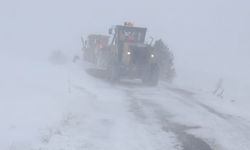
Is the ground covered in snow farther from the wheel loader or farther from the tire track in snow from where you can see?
the wheel loader

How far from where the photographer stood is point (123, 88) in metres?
23.7

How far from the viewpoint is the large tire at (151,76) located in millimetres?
26203

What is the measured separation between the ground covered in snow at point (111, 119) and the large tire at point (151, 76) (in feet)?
9.91

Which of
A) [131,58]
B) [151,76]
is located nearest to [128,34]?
[131,58]

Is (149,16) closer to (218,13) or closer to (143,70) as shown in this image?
(218,13)

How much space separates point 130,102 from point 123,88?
519cm

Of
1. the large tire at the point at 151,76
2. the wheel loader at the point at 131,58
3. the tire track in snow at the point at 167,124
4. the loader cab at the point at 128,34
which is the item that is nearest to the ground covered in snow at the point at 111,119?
the tire track in snow at the point at 167,124

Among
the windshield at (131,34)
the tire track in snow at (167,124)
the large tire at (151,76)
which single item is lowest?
the large tire at (151,76)

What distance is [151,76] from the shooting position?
26.2 m

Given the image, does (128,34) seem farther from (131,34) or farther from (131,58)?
(131,58)

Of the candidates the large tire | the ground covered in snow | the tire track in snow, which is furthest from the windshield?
the tire track in snow

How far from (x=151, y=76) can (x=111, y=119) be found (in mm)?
12046

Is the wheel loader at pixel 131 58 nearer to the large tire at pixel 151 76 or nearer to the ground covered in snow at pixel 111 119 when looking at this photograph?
the large tire at pixel 151 76

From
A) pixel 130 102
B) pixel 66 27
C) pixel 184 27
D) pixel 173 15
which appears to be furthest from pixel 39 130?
pixel 173 15
